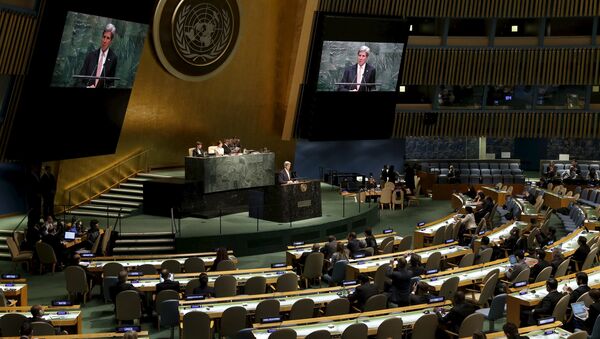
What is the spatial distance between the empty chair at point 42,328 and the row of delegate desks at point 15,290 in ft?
9.23

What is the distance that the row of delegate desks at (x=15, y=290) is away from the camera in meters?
13.3

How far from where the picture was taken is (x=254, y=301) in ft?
41.4

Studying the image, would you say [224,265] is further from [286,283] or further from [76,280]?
[76,280]

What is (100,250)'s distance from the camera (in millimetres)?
18859

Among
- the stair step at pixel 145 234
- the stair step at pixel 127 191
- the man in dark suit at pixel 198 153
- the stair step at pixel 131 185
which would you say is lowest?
the stair step at pixel 145 234

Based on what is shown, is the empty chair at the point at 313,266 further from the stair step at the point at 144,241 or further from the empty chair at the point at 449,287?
the stair step at the point at 144,241

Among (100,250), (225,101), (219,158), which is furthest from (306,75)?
(100,250)

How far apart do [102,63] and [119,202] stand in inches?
183

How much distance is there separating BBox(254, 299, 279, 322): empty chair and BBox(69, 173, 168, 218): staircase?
36.1 feet

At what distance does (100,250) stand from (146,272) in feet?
13.5

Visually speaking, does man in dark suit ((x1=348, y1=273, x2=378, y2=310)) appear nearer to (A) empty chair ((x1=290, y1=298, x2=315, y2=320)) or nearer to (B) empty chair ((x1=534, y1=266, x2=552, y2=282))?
(A) empty chair ((x1=290, y1=298, x2=315, y2=320))

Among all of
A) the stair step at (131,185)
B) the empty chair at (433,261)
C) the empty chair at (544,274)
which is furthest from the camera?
the stair step at (131,185)

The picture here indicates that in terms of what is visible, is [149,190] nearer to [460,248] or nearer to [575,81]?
[460,248]

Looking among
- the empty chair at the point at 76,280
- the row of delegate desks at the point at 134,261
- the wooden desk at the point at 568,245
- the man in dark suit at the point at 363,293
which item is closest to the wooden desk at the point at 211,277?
the empty chair at the point at 76,280
